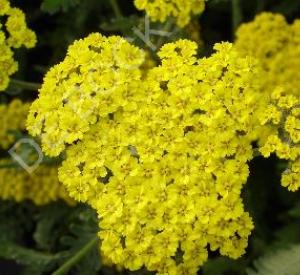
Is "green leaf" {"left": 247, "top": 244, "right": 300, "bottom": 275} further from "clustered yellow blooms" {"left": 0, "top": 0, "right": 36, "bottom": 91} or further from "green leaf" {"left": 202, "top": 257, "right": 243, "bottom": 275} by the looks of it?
"clustered yellow blooms" {"left": 0, "top": 0, "right": 36, "bottom": 91}

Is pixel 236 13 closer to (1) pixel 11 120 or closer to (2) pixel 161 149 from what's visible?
(1) pixel 11 120

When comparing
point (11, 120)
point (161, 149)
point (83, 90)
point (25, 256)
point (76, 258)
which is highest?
point (11, 120)

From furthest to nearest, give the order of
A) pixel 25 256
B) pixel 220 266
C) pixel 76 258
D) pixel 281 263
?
pixel 25 256 → pixel 220 266 → pixel 76 258 → pixel 281 263

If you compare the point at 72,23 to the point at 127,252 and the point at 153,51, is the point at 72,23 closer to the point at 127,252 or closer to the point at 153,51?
the point at 153,51

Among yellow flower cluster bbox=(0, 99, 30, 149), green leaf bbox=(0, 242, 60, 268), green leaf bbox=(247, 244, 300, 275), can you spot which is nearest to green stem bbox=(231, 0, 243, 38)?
yellow flower cluster bbox=(0, 99, 30, 149)

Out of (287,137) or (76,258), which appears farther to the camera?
(76,258)

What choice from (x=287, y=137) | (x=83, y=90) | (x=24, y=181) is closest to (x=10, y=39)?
(x=83, y=90)

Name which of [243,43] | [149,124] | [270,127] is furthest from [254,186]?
[149,124]
